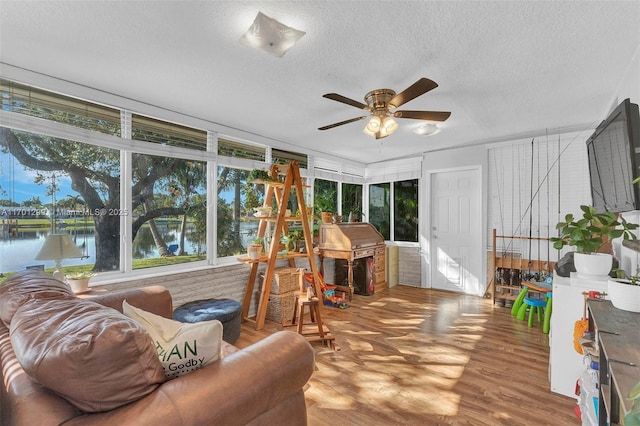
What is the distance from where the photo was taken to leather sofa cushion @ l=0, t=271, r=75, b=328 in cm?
131

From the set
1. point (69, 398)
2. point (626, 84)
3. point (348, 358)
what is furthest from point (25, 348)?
point (626, 84)

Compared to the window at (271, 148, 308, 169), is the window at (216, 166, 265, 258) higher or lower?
lower

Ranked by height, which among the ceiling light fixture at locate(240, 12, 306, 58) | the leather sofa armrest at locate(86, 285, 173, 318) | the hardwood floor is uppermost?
the ceiling light fixture at locate(240, 12, 306, 58)

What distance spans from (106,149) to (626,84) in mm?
4391

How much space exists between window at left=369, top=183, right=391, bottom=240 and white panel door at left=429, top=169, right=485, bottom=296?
0.92 m

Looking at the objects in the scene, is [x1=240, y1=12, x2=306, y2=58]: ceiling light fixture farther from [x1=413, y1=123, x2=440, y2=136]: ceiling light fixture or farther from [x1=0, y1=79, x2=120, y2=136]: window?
[x1=413, y1=123, x2=440, y2=136]: ceiling light fixture

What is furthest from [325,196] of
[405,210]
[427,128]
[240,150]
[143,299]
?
[143,299]

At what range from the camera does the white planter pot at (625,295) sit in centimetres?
144

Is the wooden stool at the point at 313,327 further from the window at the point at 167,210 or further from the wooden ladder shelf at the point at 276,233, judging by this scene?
the window at the point at 167,210

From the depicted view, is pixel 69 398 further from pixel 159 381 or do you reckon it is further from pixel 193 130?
pixel 193 130

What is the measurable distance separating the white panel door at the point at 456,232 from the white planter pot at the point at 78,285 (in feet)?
15.3

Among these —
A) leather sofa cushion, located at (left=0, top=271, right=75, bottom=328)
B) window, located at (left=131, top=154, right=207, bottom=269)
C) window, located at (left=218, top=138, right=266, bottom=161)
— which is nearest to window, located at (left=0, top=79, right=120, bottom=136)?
window, located at (left=131, top=154, right=207, bottom=269)

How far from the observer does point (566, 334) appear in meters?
2.11

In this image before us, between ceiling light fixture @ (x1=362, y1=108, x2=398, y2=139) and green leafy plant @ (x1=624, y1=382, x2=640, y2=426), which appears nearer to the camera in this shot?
green leafy plant @ (x1=624, y1=382, x2=640, y2=426)
